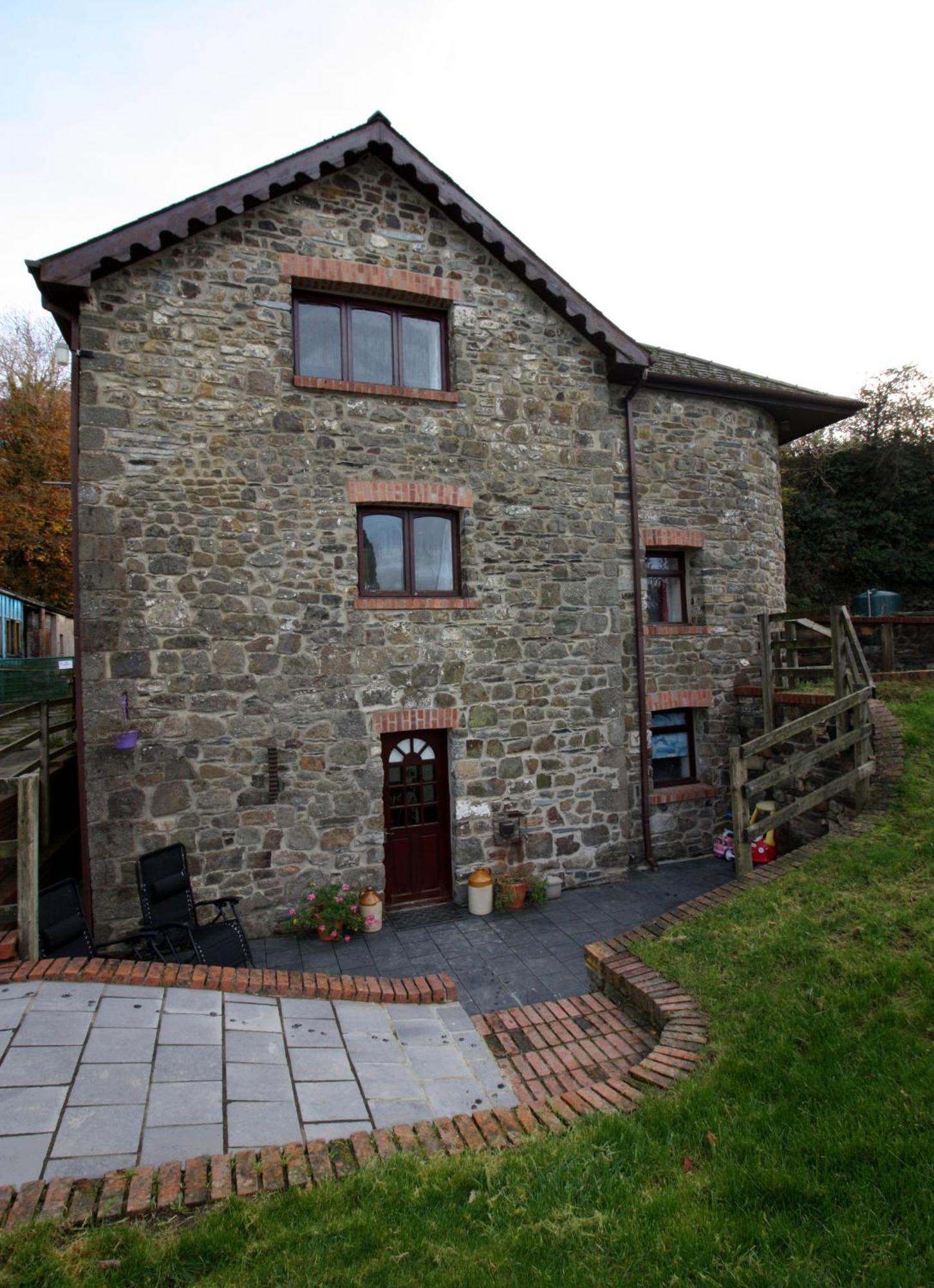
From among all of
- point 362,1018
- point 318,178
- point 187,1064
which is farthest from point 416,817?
point 318,178

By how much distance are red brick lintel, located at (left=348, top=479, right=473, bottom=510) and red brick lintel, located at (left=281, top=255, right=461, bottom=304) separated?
2.38 meters

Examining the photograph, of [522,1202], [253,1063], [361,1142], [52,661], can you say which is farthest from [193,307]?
[52,661]

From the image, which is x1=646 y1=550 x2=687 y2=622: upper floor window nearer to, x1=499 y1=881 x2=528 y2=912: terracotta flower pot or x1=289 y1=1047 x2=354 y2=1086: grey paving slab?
x1=499 y1=881 x2=528 y2=912: terracotta flower pot

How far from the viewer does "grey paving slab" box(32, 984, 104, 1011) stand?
4.34 m

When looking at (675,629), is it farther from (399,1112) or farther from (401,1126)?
(401,1126)

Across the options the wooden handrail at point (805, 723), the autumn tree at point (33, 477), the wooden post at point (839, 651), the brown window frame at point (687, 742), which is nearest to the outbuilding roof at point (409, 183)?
the wooden post at point (839, 651)

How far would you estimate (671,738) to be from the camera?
10.8 meters

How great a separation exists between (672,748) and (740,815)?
13.4 ft

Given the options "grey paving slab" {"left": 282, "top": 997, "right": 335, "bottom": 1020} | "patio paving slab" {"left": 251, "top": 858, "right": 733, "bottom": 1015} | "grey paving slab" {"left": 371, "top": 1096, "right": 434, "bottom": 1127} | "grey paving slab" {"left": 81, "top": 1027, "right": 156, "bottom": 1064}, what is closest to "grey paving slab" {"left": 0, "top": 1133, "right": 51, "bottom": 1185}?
"grey paving slab" {"left": 81, "top": 1027, "right": 156, "bottom": 1064}

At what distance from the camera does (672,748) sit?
10.8 m

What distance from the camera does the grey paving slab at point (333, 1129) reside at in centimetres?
367

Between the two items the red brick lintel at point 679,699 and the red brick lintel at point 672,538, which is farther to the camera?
the red brick lintel at point 672,538

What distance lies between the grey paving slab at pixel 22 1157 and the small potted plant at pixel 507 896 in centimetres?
581

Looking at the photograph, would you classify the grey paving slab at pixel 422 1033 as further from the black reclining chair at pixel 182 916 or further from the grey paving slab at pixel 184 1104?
the black reclining chair at pixel 182 916
